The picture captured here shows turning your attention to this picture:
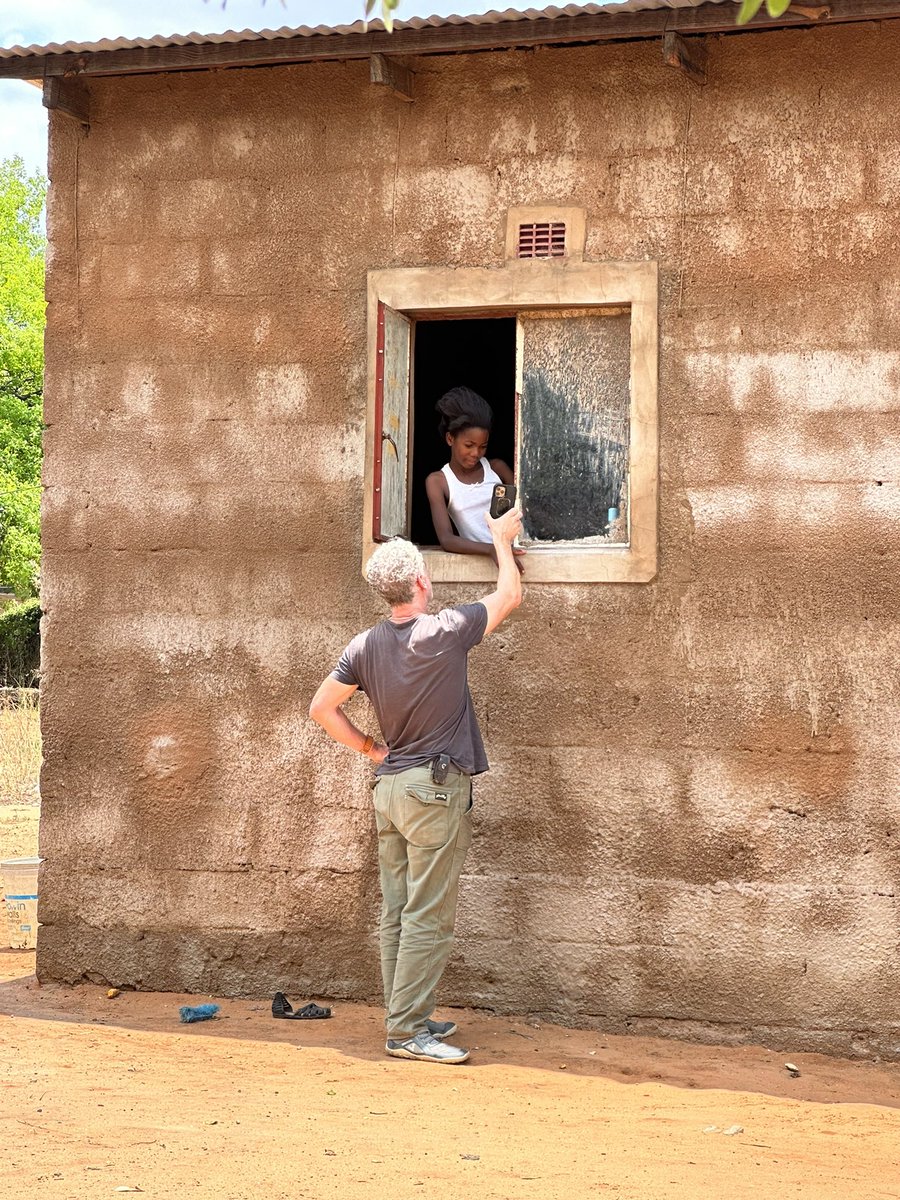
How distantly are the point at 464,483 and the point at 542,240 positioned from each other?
1.10 m

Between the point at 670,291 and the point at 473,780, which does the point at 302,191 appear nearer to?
the point at 670,291

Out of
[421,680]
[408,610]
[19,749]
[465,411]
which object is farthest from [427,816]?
[19,749]

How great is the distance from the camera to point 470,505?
21.3 feet

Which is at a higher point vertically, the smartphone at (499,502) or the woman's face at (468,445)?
the woman's face at (468,445)

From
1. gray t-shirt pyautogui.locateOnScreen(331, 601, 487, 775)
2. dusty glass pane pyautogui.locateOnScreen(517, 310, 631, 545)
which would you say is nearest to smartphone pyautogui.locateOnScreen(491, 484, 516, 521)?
dusty glass pane pyautogui.locateOnScreen(517, 310, 631, 545)

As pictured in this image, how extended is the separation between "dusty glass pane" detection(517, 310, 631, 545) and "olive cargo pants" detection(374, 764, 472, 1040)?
137 centimetres

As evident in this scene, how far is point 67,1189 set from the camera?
415cm

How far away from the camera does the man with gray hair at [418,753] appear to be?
5.62 metres

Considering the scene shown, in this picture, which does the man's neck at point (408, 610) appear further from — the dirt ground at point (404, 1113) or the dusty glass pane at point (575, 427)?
the dirt ground at point (404, 1113)

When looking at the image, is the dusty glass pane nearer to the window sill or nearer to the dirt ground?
the window sill

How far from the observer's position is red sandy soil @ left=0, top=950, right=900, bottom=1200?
4336 millimetres

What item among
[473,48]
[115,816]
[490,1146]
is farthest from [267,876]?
[473,48]

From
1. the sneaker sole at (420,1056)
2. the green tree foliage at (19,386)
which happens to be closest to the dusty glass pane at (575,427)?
the sneaker sole at (420,1056)

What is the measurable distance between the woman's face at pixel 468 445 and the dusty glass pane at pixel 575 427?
7.9 inches
